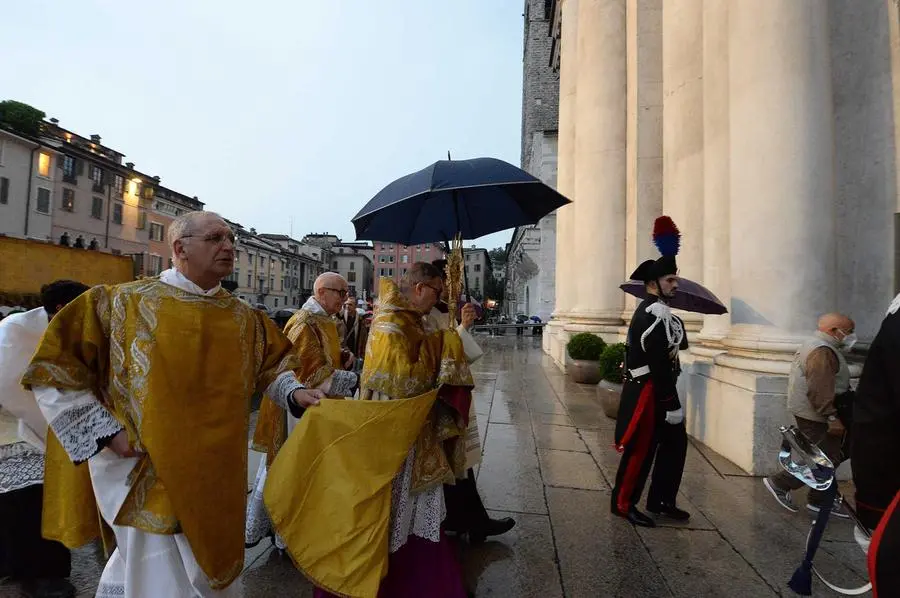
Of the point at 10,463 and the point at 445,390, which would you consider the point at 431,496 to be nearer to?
the point at 445,390

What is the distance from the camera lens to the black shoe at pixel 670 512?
4.00m

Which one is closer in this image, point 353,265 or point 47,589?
point 47,589

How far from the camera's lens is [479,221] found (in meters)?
4.39

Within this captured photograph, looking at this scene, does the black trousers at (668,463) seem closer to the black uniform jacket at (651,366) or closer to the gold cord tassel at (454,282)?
the black uniform jacket at (651,366)

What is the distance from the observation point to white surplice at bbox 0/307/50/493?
2578 mm

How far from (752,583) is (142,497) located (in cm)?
343

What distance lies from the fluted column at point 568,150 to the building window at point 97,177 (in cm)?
4801

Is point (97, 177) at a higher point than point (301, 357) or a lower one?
higher

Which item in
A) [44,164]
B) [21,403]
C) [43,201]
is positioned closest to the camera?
[21,403]

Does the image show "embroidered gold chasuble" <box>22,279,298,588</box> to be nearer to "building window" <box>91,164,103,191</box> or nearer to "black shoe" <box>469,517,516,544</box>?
"black shoe" <box>469,517,516,544</box>

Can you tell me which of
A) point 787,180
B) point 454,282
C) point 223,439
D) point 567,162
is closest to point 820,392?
point 787,180

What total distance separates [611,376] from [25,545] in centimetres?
669

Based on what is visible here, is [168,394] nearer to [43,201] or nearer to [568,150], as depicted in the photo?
[568,150]

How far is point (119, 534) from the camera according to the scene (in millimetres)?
2002
